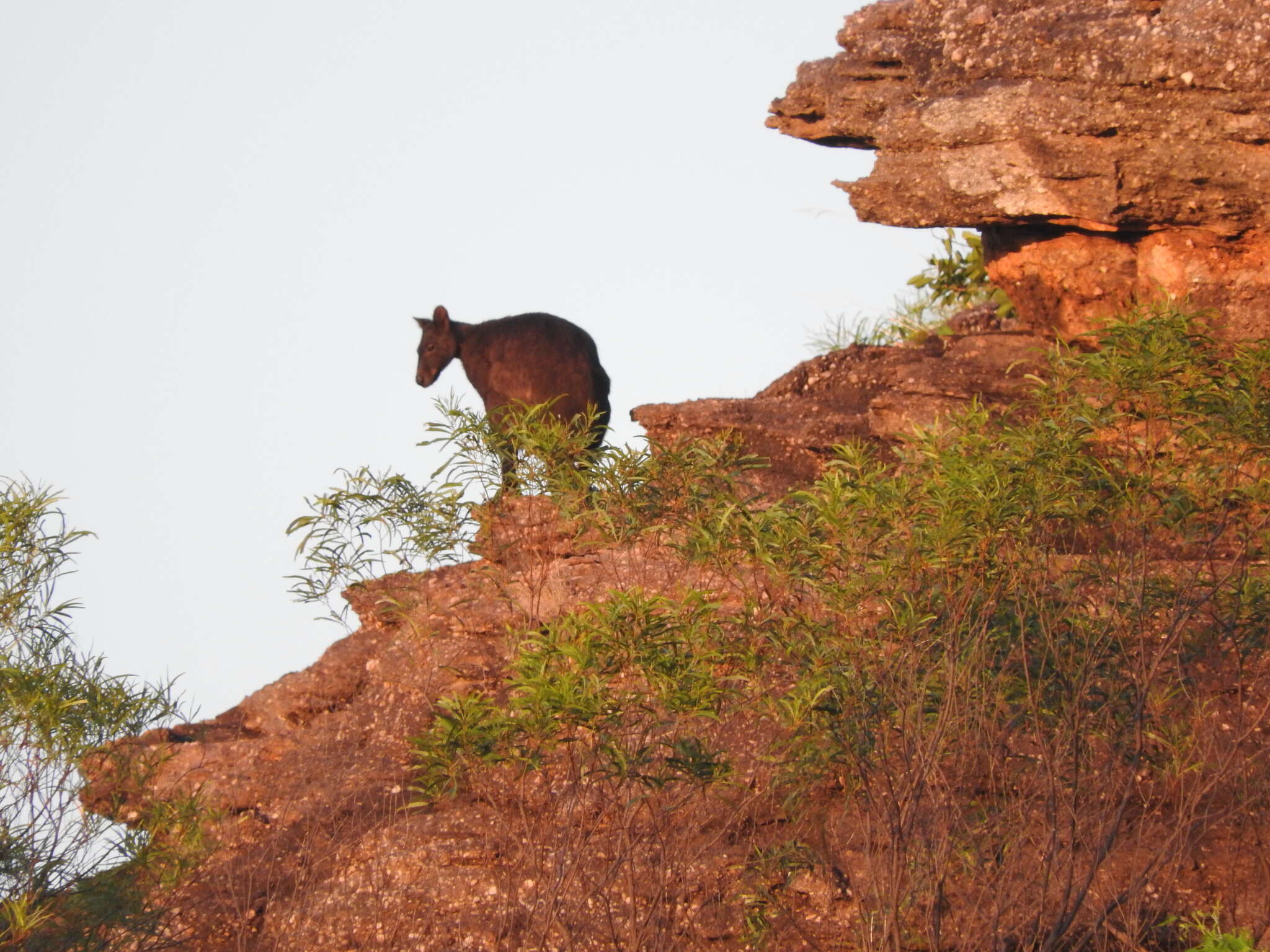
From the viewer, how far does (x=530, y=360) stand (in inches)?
511

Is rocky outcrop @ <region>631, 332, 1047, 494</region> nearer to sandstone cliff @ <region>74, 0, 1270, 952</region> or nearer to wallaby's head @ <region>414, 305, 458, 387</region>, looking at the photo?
sandstone cliff @ <region>74, 0, 1270, 952</region>

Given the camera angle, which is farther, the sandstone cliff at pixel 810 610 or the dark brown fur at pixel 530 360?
the dark brown fur at pixel 530 360

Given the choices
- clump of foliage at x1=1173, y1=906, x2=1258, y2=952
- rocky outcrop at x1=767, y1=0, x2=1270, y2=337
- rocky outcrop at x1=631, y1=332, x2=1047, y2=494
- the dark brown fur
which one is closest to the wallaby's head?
the dark brown fur

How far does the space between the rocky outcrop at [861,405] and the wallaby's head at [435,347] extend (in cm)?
245

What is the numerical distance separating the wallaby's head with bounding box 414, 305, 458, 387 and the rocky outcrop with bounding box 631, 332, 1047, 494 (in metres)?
2.45

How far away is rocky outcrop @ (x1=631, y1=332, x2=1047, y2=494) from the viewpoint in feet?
37.6

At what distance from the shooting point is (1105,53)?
1088cm

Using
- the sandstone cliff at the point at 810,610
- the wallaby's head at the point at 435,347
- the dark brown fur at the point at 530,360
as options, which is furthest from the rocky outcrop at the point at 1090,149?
the wallaby's head at the point at 435,347

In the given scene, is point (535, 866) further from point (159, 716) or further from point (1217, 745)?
point (1217, 745)

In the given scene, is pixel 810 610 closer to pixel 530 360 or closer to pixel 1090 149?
pixel 1090 149

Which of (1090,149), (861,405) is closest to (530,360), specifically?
(861,405)

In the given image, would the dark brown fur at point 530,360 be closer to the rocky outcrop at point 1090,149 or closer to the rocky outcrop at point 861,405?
the rocky outcrop at point 861,405

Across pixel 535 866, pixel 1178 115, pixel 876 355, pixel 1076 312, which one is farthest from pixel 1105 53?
pixel 535 866

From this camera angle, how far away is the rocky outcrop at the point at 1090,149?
10.7 metres
